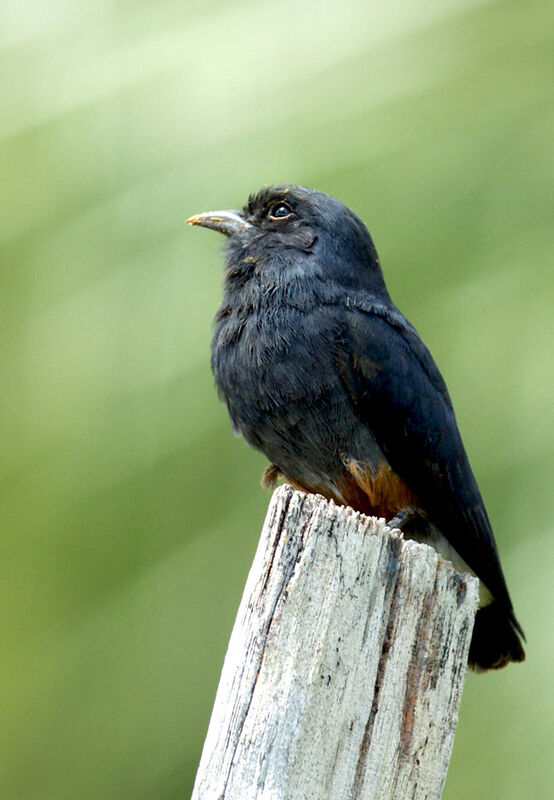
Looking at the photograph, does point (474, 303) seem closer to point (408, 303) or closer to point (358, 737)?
point (408, 303)

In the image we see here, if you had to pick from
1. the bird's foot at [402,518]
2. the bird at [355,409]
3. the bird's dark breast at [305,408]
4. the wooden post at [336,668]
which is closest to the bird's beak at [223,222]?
the bird at [355,409]

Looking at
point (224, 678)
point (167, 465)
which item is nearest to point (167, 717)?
point (167, 465)

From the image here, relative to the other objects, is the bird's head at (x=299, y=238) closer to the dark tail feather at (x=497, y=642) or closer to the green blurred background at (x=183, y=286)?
the green blurred background at (x=183, y=286)

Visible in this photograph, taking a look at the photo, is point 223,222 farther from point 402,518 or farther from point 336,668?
point 336,668

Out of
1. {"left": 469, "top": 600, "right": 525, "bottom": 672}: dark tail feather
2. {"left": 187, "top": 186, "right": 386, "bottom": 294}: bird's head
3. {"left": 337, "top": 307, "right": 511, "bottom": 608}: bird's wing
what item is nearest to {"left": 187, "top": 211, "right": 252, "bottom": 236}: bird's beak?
{"left": 187, "top": 186, "right": 386, "bottom": 294}: bird's head

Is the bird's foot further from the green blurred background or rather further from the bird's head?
the bird's head
